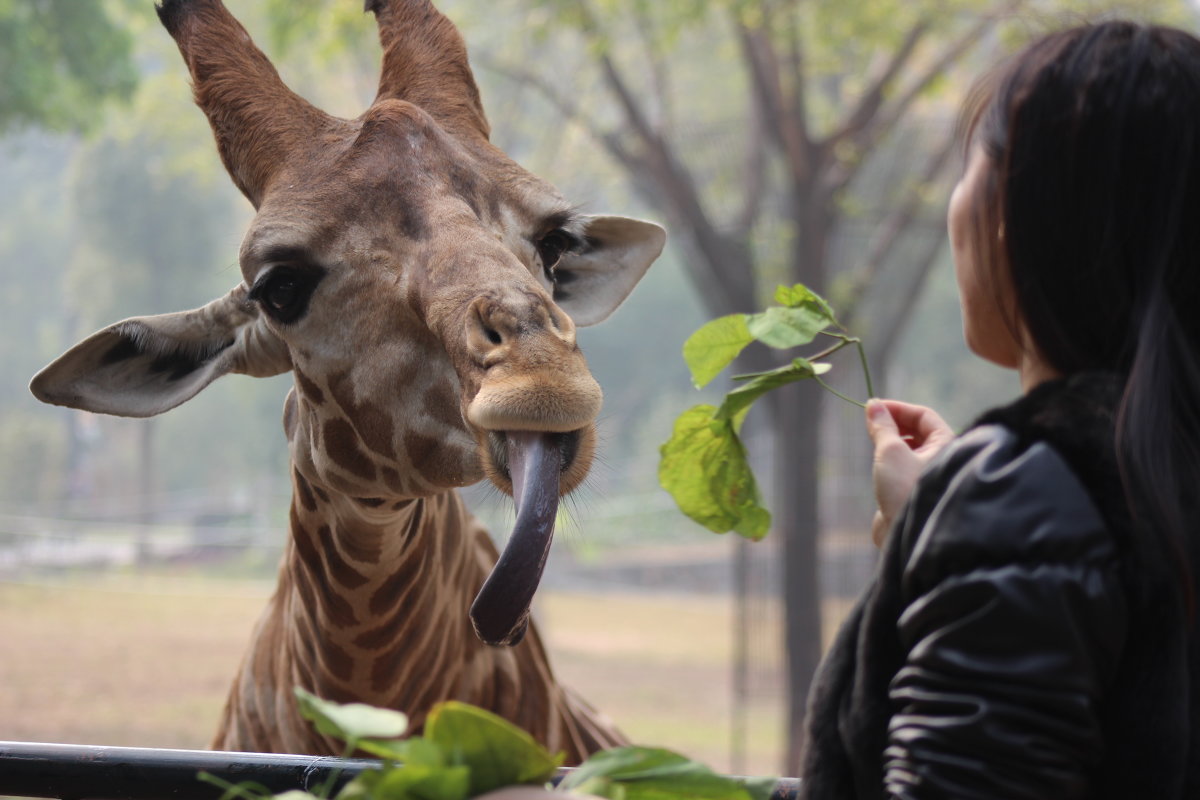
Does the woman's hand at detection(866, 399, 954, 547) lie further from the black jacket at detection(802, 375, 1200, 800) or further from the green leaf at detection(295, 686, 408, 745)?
the green leaf at detection(295, 686, 408, 745)

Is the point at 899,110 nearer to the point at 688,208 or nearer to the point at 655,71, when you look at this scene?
the point at 688,208

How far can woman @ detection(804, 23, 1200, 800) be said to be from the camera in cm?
121

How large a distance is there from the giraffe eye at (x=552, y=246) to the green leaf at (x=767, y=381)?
64cm

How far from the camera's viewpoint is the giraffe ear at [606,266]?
306 cm

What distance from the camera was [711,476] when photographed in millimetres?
2311

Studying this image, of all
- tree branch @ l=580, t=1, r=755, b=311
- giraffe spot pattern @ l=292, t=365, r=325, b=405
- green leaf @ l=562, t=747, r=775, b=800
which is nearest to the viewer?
green leaf @ l=562, t=747, r=775, b=800

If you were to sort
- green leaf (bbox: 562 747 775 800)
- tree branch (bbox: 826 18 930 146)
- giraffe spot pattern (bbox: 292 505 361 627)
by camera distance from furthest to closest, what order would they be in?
tree branch (bbox: 826 18 930 146) < giraffe spot pattern (bbox: 292 505 361 627) < green leaf (bbox: 562 747 775 800)

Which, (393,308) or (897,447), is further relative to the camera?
(393,308)

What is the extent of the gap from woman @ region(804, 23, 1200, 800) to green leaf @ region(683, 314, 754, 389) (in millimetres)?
770

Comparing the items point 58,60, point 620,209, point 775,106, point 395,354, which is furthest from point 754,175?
point 620,209

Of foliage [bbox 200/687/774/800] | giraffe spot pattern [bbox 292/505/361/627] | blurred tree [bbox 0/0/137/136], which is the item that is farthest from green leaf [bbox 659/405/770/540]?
blurred tree [bbox 0/0/137/136]

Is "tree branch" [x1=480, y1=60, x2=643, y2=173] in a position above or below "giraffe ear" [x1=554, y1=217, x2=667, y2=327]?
above

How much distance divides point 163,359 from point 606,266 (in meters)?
1.14

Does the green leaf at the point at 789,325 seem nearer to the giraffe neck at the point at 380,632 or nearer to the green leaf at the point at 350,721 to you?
the giraffe neck at the point at 380,632
